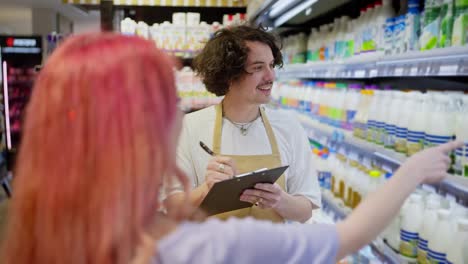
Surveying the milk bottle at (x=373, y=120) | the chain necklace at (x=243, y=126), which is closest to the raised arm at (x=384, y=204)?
the chain necklace at (x=243, y=126)

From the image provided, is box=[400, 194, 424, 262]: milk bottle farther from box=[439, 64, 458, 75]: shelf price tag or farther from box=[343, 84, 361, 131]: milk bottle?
box=[343, 84, 361, 131]: milk bottle

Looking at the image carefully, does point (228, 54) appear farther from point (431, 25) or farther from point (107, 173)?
point (107, 173)

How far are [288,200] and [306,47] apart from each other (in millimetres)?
3222

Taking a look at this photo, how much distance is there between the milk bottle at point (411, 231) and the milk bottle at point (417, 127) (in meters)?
0.22

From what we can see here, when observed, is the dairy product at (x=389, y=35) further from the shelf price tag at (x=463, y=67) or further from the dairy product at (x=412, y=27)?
the shelf price tag at (x=463, y=67)

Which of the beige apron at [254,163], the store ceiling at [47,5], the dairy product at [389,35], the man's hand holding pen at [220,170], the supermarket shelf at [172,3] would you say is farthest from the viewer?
the store ceiling at [47,5]

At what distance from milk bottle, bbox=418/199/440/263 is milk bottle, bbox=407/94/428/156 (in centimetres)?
22

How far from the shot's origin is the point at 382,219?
1074 millimetres

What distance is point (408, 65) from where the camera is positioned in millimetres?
2322

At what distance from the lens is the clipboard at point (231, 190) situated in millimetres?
1652

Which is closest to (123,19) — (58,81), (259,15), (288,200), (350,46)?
(259,15)

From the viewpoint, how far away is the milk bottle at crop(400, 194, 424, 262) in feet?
7.46

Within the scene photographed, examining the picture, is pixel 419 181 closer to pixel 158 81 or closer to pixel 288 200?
pixel 158 81

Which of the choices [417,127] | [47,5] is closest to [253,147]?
[417,127]
